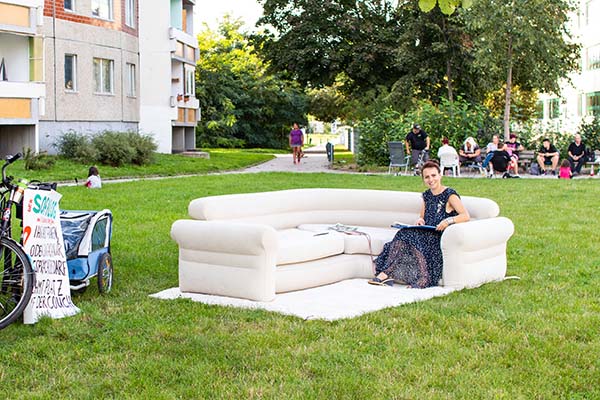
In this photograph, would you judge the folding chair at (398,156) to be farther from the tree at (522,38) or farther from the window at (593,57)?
the window at (593,57)

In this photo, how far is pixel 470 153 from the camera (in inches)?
1062

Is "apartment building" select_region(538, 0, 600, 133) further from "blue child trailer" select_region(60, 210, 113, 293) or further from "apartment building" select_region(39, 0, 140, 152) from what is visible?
"blue child trailer" select_region(60, 210, 113, 293)

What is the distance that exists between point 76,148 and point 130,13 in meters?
10.1

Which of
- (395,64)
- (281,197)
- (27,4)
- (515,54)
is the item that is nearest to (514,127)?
(515,54)

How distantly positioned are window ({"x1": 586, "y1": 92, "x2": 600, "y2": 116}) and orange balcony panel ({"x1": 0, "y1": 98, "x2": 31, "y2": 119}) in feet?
112

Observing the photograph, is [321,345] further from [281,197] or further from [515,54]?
[515,54]

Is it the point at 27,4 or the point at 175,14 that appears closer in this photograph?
the point at 27,4

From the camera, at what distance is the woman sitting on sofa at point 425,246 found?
8680 millimetres

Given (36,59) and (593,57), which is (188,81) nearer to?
(36,59)

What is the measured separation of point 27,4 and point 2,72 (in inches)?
92.8

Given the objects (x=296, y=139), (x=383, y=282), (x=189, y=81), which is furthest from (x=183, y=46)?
(x=383, y=282)

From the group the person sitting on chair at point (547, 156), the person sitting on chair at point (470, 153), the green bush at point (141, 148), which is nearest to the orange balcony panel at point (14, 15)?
the green bush at point (141, 148)

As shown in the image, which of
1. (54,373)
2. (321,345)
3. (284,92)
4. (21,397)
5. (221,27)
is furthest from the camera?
(221,27)

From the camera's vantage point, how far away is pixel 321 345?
20.6 ft
